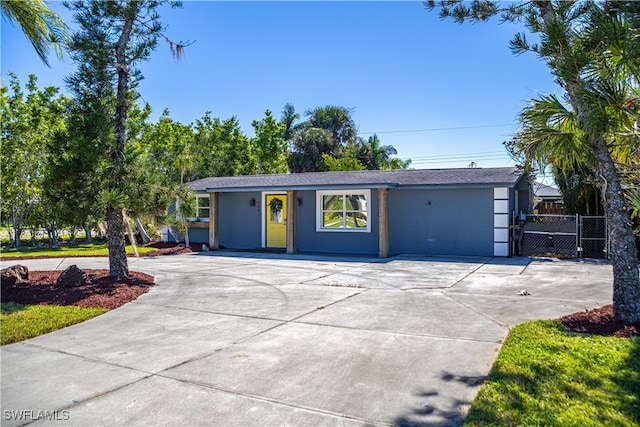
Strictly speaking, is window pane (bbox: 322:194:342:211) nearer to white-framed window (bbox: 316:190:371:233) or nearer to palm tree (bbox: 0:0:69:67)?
white-framed window (bbox: 316:190:371:233)

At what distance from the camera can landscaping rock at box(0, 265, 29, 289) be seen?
25.4ft

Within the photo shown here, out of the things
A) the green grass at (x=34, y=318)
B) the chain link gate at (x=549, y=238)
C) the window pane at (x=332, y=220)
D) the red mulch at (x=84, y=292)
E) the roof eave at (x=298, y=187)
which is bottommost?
the green grass at (x=34, y=318)

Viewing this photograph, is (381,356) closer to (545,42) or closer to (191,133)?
(545,42)

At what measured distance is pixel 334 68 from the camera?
58.3ft

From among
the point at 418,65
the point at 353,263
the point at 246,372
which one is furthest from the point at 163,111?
the point at 246,372

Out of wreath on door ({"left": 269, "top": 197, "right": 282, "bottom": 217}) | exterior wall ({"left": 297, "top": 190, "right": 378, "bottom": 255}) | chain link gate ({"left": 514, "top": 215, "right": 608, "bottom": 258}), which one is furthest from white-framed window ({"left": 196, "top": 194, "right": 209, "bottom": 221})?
chain link gate ({"left": 514, "top": 215, "right": 608, "bottom": 258})

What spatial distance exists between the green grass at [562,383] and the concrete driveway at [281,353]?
21 centimetres

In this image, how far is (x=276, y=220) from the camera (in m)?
17.0

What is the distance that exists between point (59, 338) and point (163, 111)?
77.5 feet

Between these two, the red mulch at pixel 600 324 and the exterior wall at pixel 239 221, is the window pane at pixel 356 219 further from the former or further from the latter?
the red mulch at pixel 600 324

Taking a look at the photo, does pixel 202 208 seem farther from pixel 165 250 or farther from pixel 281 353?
pixel 281 353

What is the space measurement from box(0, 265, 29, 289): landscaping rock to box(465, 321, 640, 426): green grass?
311 inches

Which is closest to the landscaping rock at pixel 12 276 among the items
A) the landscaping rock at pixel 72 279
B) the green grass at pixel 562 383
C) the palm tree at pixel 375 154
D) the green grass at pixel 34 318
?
the landscaping rock at pixel 72 279

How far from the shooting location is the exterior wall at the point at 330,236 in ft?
49.4
